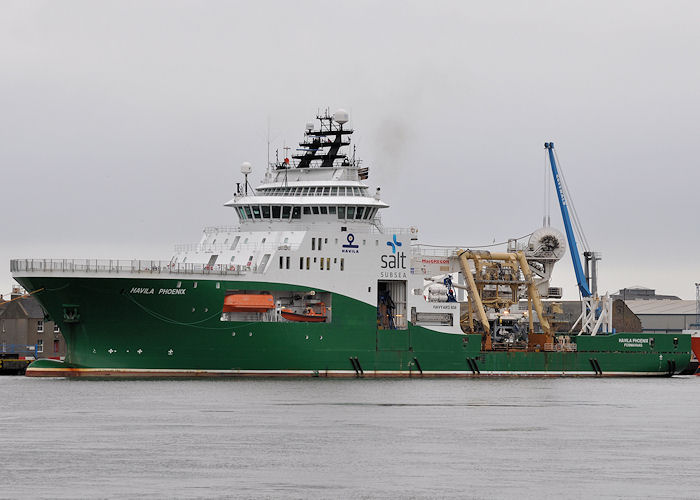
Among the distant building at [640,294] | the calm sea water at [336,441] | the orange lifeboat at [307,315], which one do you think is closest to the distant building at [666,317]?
the distant building at [640,294]

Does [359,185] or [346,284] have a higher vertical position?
[359,185]

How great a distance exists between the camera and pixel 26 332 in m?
85.9

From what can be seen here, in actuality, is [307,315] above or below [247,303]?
below

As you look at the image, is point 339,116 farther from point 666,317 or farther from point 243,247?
point 666,317

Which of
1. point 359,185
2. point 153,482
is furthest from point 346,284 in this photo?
point 153,482

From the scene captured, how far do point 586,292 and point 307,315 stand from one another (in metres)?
17.5

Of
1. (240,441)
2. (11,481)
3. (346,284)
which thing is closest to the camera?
(11,481)

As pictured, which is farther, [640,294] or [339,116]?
A: [640,294]

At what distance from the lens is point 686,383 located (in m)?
66.9

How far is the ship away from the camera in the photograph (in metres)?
52.5

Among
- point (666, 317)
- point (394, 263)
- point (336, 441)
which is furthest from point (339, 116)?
point (666, 317)

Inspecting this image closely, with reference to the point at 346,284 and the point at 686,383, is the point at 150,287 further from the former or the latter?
the point at 686,383

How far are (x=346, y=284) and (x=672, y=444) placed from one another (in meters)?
21.8

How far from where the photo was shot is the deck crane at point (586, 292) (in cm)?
6500
